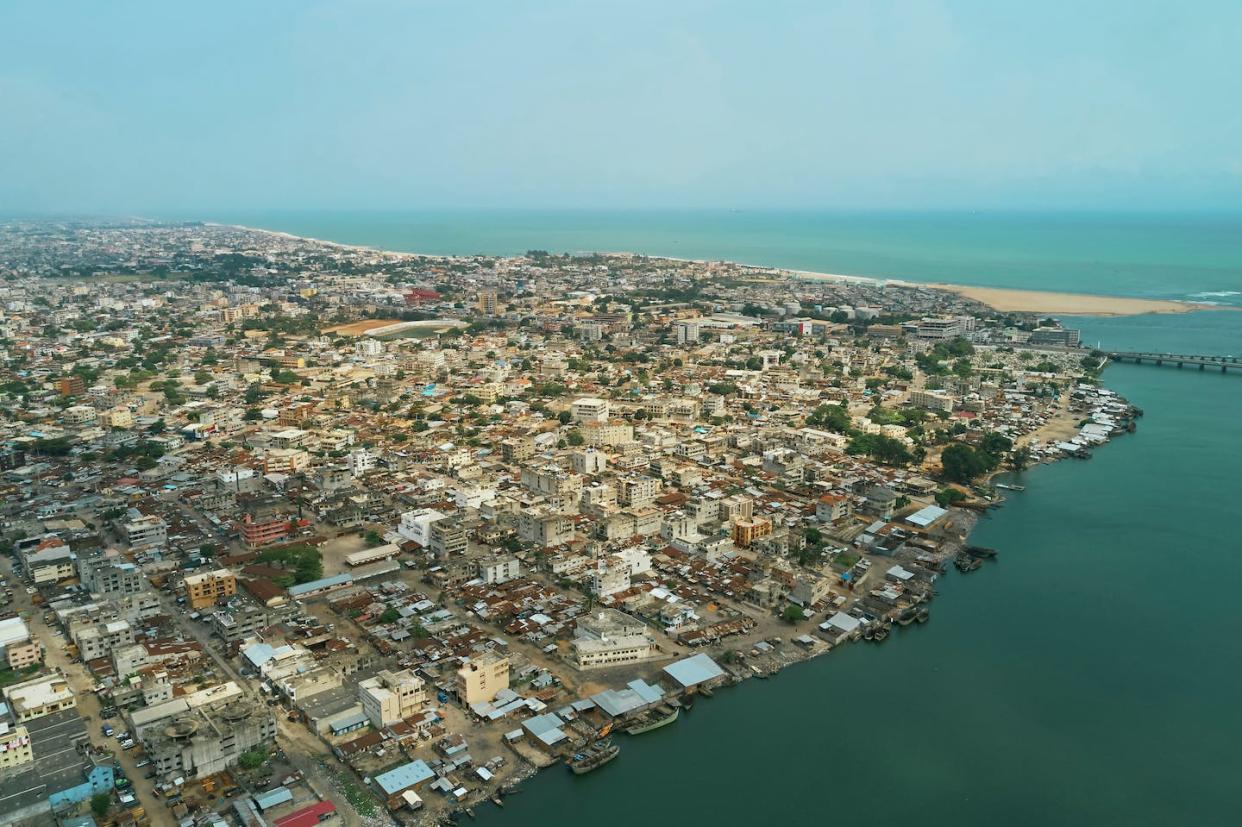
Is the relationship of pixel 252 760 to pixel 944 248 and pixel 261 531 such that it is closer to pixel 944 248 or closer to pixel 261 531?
pixel 261 531

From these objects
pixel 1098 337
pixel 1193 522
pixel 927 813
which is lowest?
pixel 927 813

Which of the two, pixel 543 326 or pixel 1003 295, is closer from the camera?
pixel 543 326

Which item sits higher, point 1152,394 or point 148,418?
point 1152,394

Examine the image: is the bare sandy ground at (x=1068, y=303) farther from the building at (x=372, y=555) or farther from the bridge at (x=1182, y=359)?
the building at (x=372, y=555)

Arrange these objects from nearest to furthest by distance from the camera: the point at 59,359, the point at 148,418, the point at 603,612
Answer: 1. the point at 603,612
2. the point at 148,418
3. the point at 59,359

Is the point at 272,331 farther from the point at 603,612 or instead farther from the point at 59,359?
the point at 603,612

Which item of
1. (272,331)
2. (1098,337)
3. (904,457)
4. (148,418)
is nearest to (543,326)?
(272,331)
